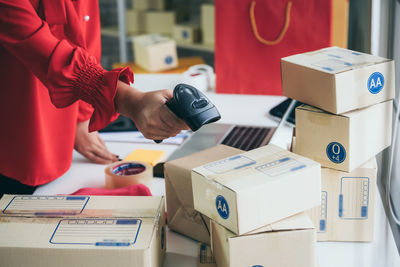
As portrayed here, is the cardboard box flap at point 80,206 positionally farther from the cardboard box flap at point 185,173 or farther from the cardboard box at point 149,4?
the cardboard box at point 149,4

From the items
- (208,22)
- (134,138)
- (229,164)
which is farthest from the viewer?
(208,22)

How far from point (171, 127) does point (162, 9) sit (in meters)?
2.89

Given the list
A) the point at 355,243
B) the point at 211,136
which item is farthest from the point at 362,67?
the point at 211,136

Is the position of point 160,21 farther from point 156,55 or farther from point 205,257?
point 205,257

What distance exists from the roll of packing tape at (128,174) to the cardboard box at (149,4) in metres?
2.57

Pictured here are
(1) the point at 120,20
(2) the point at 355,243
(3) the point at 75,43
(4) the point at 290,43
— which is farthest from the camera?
(1) the point at 120,20

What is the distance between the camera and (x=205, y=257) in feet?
3.46

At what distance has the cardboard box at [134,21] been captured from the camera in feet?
12.3

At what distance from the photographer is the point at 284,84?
118cm

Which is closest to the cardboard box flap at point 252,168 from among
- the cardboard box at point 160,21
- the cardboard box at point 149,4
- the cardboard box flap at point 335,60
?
the cardboard box flap at point 335,60

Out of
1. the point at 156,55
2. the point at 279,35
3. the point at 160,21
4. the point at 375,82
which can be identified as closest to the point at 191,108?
→ the point at 375,82

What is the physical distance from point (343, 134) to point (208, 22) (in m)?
2.45

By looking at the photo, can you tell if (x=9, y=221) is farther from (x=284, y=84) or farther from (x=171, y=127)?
(x=284, y=84)

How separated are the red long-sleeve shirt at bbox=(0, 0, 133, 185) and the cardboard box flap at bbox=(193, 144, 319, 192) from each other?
10.8 inches
